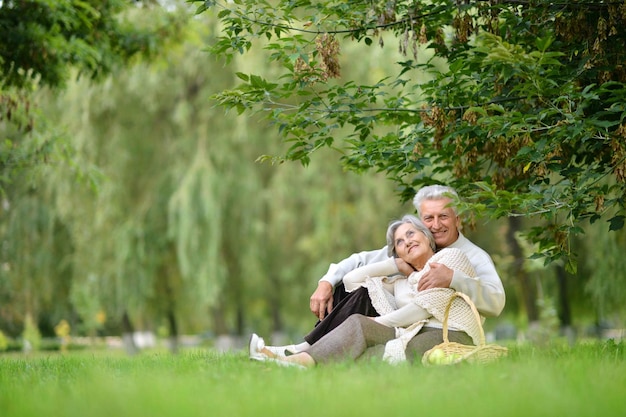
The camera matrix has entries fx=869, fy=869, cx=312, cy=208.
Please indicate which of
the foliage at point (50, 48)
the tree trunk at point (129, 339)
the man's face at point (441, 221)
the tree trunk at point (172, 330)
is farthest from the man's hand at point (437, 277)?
the tree trunk at point (129, 339)

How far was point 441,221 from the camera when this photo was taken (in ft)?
18.4

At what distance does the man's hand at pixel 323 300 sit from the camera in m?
5.71

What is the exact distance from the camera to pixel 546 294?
1516 cm

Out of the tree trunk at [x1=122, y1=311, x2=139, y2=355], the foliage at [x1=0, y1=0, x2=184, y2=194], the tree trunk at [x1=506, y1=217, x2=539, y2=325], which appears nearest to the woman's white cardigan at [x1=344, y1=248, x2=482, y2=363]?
the foliage at [x1=0, y1=0, x2=184, y2=194]

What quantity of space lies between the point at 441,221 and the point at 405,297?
591 mm

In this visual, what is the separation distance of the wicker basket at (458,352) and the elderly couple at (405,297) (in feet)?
0.44

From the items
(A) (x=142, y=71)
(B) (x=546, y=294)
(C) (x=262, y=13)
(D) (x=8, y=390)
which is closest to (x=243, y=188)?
(A) (x=142, y=71)

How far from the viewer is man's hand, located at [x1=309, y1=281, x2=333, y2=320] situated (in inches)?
225

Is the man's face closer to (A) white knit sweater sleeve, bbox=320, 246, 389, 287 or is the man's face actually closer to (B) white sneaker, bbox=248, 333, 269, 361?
(A) white knit sweater sleeve, bbox=320, 246, 389, 287

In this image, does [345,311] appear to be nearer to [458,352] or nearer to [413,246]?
[413,246]

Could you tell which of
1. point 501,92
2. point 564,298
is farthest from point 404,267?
point 564,298

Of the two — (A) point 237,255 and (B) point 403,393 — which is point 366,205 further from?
(B) point 403,393

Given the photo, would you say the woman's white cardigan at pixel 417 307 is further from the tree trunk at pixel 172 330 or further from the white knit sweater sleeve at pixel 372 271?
the tree trunk at pixel 172 330

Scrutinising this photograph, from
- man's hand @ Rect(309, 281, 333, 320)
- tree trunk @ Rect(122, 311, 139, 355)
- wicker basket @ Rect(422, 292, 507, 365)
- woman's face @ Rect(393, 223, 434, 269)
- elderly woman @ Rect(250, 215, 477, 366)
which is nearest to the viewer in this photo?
wicker basket @ Rect(422, 292, 507, 365)
